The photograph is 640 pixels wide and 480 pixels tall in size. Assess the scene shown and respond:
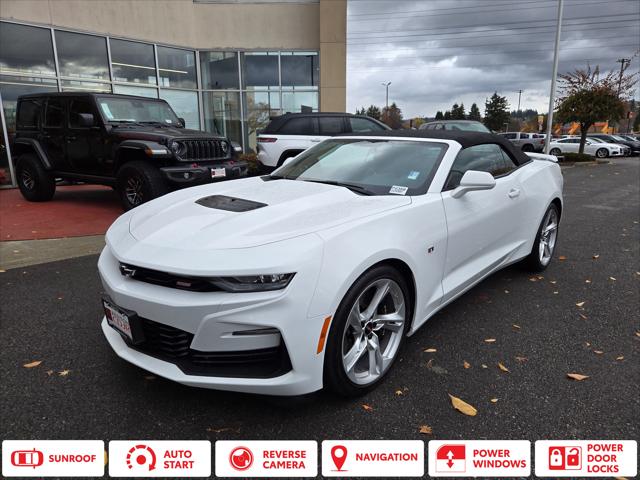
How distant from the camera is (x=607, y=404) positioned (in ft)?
8.46

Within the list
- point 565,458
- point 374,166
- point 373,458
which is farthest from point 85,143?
point 565,458

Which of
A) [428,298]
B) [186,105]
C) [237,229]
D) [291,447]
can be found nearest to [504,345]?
[428,298]

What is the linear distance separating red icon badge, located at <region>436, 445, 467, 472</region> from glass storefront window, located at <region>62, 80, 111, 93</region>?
1298cm

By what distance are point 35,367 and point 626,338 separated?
4.06 meters

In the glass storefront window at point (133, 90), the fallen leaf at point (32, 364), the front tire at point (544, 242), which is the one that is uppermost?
the glass storefront window at point (133, 90)

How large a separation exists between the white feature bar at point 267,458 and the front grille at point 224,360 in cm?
36

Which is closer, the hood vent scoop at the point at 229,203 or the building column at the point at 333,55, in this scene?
the hood vent scoop at the point at 229,203

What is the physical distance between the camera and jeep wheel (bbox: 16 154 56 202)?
8.73 metres

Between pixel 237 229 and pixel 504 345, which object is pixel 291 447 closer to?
pixel 237 229

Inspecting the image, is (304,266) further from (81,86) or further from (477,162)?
(81,86)

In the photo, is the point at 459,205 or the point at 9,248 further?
the point at 9,248

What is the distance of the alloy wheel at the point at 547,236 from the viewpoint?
15.6ft

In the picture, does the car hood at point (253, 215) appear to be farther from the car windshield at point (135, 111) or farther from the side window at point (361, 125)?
the side window at point (361, 125)

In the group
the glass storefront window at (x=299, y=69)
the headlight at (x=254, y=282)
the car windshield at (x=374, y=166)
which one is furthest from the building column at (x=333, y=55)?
the headlight at (x=254, y=282)
